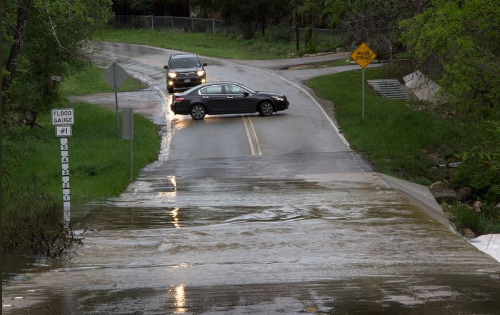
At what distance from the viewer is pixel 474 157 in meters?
23.5

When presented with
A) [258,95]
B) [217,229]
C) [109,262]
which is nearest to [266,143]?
[258,95]

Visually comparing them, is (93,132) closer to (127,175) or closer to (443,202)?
(127,175)

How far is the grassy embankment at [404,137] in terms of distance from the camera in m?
24.0

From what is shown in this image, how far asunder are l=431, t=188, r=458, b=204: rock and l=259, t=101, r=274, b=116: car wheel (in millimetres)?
11840

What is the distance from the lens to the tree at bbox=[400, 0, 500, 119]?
20.2m

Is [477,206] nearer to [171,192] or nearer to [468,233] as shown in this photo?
[468,233]

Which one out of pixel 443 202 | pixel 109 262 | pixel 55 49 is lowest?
pixel 443 202

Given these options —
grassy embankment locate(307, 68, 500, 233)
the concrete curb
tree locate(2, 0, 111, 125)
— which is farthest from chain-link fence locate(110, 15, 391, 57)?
the concrete curb

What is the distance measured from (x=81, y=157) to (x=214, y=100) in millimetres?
9166

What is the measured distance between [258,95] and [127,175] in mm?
11579

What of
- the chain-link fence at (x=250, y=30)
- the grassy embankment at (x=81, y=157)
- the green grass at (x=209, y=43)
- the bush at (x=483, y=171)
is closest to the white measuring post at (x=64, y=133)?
the grassy embankment at (x=81, y=157)

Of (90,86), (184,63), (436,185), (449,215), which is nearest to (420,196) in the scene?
(449,215)

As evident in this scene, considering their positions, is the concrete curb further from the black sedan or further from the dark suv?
the dark suv

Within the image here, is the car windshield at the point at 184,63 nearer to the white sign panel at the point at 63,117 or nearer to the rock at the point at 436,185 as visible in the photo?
the rock at the point at 436,185
